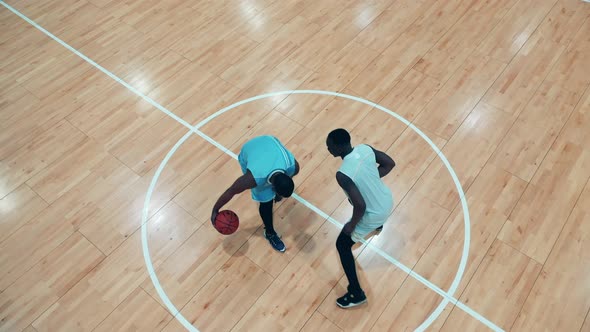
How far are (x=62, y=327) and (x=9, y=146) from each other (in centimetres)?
297

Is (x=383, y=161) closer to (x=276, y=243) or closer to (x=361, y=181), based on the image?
(x=361, y=181)

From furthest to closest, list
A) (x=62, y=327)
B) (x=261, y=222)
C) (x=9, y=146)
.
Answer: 1. (x=9, y=146)
2. (x=261, y=222)
3. (x=62, y=327)

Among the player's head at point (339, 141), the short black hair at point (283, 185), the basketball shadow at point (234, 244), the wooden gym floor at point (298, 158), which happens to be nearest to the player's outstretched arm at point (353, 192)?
the player's head at point (339, 141)

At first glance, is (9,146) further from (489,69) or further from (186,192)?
(489,69)

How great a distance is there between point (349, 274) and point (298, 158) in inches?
73.6

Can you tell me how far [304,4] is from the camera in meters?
7.77

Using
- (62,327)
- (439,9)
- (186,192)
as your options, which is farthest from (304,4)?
(62,327)

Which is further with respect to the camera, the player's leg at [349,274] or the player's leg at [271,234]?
the player's leg at [271,234]

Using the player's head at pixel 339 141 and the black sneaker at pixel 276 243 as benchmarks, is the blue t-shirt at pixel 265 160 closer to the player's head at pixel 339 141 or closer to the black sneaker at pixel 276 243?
the player's head at pixel 339 141

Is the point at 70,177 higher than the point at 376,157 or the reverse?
the reverse

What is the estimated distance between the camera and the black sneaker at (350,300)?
4.38 metres

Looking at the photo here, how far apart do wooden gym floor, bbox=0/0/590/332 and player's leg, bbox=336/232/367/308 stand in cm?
14

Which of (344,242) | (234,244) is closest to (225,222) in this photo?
(234,244)

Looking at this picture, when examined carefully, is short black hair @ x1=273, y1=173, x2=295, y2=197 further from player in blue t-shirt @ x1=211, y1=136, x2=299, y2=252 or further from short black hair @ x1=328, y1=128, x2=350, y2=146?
short black hair @ x1=328, y1=128, x2=350, y2=146
